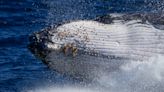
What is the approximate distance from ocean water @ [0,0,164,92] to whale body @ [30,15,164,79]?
169mm

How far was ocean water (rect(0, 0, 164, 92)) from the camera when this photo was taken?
6238 mm

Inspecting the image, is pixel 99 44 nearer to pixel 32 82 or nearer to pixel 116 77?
pixel 116 77

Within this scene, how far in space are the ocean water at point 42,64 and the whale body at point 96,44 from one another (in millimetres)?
169

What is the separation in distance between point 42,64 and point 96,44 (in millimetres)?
6477

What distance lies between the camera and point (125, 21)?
618 cm

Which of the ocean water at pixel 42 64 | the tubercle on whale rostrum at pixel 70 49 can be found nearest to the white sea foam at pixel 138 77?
the ocean water at pixel 42 64

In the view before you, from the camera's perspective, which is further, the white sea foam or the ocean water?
the ocean water

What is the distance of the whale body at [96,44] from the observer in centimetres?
586

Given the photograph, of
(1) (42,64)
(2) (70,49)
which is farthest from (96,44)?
(1) (42,64)

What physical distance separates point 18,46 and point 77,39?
28.4 feet

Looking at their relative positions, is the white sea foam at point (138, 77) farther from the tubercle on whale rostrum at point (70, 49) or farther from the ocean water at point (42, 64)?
the tubercle on whale rostrum at point (70, 49)

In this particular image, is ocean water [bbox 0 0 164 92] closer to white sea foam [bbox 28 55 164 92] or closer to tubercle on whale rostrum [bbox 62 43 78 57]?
white sea foam [bbox 28 55 164 92]

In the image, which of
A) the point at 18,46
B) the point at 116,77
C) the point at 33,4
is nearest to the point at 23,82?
the point at 18,46

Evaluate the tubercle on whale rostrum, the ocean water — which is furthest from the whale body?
the ocean water
